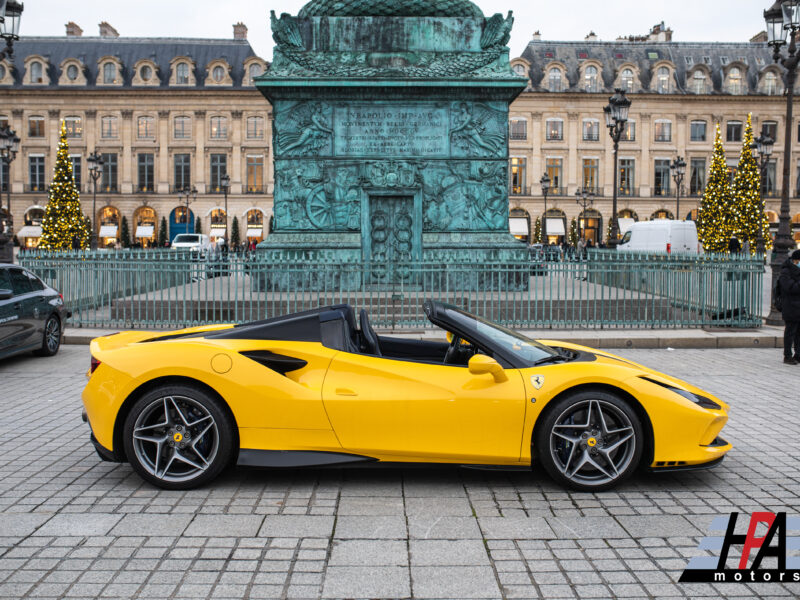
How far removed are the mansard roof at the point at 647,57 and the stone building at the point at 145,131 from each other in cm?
2565

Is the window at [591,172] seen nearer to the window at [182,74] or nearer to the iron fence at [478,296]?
the window at [182,74]

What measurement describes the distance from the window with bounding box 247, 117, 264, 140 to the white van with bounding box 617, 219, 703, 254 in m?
42.9

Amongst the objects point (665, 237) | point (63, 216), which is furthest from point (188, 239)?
point (665, 237)

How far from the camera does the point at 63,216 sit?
39.7 metres

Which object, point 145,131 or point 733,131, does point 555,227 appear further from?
point 145,131

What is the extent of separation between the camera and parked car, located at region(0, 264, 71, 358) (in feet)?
35.3

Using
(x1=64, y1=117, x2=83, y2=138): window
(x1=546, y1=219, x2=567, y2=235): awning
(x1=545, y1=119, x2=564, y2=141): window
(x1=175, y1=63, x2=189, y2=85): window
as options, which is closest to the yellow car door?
(x1=546, y1=219, x2=567, y2=235): awning

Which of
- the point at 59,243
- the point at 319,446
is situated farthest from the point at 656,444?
the point at 59,243

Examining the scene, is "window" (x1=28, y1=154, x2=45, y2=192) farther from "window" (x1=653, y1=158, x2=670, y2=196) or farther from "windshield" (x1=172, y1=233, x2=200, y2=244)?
"window" (x1=653, y1=158, x2=670, y2=196)

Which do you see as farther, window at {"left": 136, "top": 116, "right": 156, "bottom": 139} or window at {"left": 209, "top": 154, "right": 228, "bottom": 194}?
window at {"left": 209, "top": 154, "right": 228, "bottom": 194}

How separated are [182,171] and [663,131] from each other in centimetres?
4356

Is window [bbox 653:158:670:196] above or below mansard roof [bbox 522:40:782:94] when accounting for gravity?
below

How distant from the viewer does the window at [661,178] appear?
71.1 meters

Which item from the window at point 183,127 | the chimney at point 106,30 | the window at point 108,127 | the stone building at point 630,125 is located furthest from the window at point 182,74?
the stone building at point 630,125
